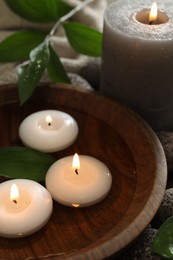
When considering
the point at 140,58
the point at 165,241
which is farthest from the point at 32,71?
the point at 165,241

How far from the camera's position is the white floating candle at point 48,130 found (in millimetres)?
750

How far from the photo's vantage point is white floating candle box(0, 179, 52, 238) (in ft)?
2.06

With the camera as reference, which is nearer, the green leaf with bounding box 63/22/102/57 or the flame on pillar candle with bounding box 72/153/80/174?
the flame on pillar candle with bounding box 72/153/80/174

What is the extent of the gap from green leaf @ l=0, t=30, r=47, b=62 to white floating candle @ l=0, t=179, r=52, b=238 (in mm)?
284

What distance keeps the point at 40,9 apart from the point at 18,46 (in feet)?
0.28

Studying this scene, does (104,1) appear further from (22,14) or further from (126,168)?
(126,168)

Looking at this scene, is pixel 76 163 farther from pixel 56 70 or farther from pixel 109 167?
pixel 56 70

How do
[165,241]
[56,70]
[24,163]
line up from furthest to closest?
[56,70]
[24,163]
[165,241]

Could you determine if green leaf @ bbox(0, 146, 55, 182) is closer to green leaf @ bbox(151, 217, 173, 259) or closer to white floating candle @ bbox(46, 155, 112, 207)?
white floating candle @ bbox(46, 155, 112, 207)

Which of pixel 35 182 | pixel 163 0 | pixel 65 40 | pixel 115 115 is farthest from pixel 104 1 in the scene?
pixel 35 182

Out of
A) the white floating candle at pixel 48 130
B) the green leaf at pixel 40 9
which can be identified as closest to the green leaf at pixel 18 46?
the green leaf at pixel 40 9

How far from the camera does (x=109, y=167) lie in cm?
75

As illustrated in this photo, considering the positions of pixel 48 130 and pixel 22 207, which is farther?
pixel 48 130

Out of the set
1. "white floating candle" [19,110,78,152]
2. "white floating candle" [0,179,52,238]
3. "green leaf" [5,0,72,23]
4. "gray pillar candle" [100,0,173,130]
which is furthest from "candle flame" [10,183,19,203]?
"green leaf" [5,0,72,23]
